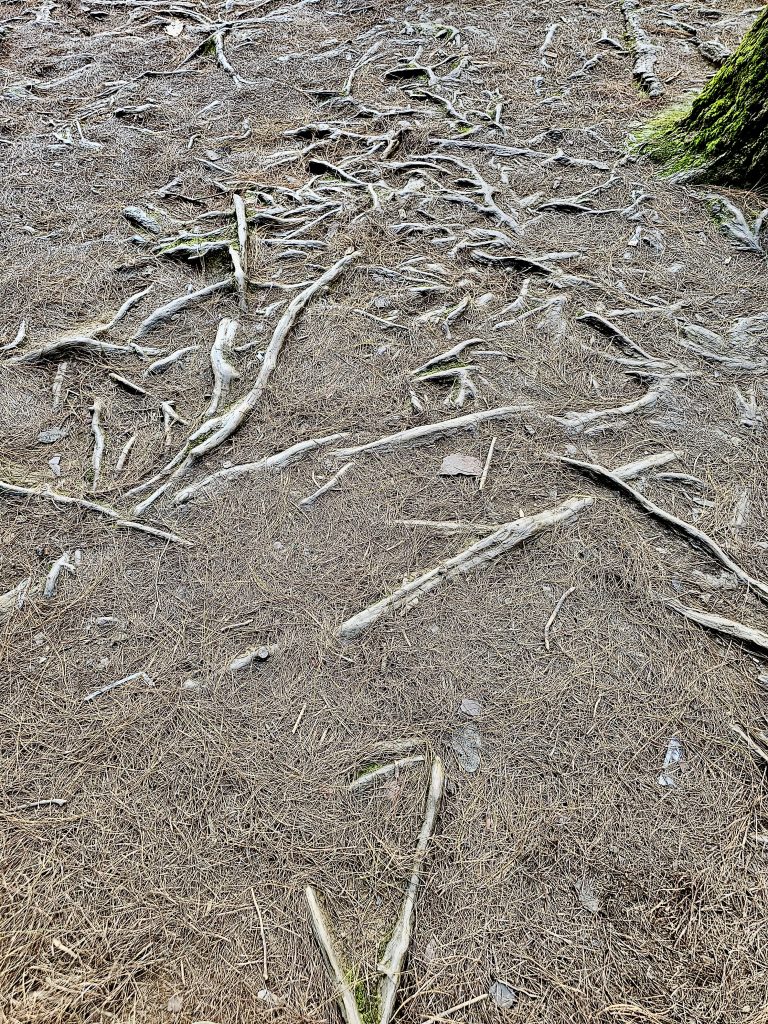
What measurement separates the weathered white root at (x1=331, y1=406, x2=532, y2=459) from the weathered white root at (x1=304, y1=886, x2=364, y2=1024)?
2263 mm

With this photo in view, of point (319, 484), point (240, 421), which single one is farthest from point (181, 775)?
point (240, 421)

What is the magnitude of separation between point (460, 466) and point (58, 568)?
2.22m

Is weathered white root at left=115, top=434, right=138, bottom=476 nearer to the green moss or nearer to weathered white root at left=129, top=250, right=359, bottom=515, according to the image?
weathered white root at left=129, top=250, right=359, bottom=515

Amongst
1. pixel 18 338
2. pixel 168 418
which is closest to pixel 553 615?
pixel 168 418

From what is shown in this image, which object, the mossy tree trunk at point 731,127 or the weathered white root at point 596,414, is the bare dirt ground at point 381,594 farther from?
the mossy tree trunk at point 731,127

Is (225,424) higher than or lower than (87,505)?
higher

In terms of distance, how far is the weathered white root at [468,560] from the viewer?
9.84 feet

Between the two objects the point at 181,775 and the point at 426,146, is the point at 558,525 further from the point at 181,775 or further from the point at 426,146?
the point at 426,146

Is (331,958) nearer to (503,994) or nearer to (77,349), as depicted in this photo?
(503,994)

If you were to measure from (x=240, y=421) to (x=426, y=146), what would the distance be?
4.10 metres

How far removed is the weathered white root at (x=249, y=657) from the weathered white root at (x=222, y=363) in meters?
1.69

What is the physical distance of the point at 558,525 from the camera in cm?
332

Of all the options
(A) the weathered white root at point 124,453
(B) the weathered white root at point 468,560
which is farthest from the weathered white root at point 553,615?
(A) the weathered white root at point 124,453

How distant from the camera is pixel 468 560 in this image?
3.18 metres
